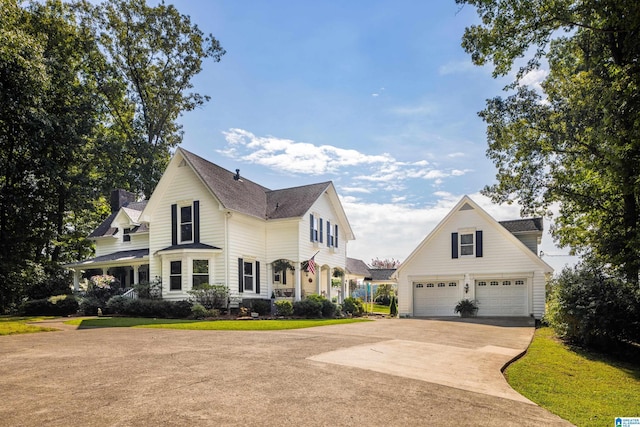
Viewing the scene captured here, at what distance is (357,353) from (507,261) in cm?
1763

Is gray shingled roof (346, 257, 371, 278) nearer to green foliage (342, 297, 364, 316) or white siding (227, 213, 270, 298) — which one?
green foliage (342, 297, 364, 316)

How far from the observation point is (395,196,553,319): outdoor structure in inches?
939

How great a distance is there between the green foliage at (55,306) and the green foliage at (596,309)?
22455 millimetres

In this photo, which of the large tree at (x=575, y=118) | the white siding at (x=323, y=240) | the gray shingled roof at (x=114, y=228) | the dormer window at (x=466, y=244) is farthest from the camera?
the gray shingled roof at (x=114, y=228)

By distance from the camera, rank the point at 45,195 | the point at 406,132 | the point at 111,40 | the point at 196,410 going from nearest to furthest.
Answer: the point at 196,410, the point at 406,132, the point at 45,195, the point at 111,40

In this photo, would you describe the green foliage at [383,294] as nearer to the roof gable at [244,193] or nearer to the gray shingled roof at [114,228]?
the roof gable at [244,193]

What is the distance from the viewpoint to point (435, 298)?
2639cm

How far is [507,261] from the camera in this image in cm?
2420

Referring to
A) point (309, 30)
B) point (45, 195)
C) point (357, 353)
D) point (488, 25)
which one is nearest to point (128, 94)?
point (45, 195)

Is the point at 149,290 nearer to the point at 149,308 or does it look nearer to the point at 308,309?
the point at 149,308

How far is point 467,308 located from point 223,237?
47.0ft

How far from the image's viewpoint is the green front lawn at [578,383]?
22.0 ft

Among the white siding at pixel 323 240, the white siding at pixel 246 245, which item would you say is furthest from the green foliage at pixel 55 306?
the white siding at pixel 323 240

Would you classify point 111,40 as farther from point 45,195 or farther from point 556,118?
point 556,118
